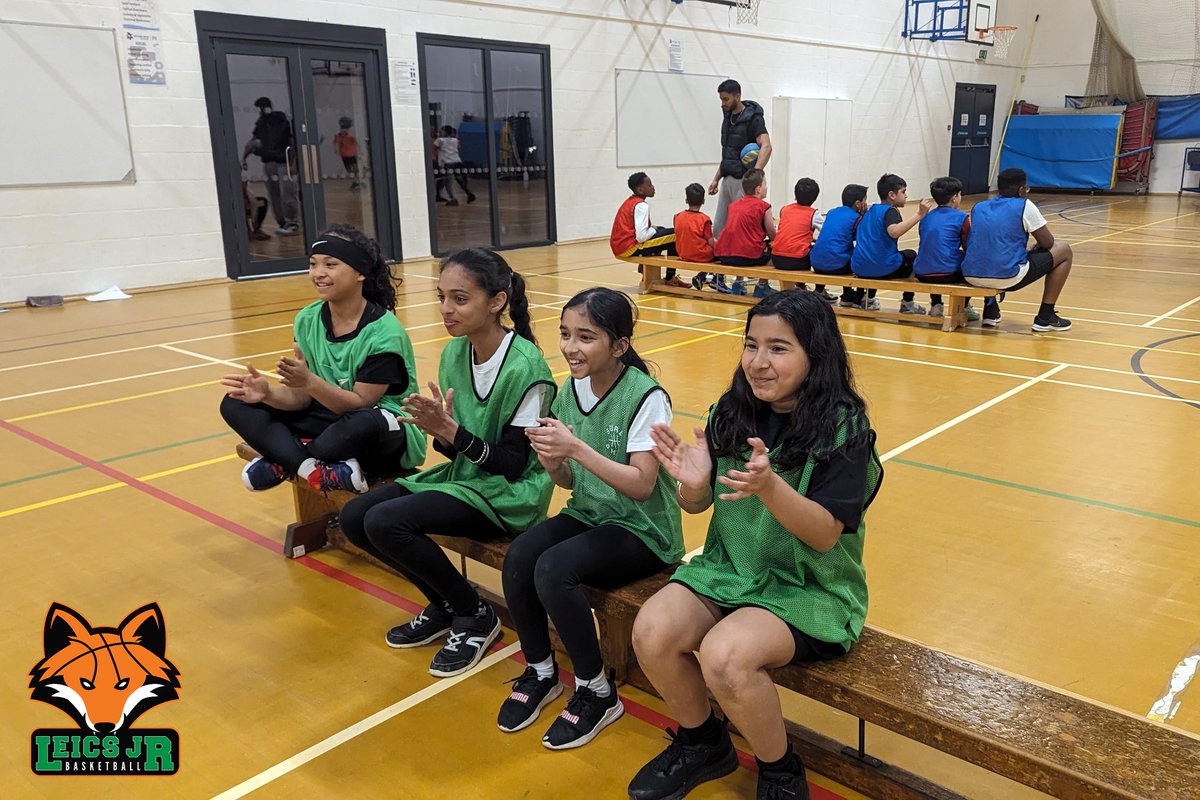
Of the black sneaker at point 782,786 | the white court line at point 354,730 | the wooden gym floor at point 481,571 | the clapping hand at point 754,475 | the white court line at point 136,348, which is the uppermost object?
the clapping hand at point 754,475

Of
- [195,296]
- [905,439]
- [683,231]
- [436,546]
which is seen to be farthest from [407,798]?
[195,296]

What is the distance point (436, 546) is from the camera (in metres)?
2.55

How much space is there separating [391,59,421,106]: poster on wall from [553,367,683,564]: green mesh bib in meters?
9.26

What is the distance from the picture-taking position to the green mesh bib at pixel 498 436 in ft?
8.43

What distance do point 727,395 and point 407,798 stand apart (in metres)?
1.10

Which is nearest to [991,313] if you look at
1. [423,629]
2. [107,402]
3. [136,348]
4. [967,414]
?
[967,414]

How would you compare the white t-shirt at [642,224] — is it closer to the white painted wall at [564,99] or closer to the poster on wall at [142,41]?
the white painted wall at [564,99]

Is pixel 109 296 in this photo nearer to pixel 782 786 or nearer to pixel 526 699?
pixel 526 699

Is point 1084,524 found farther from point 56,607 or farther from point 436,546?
point 56,607

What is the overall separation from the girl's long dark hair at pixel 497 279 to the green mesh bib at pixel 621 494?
436 mm

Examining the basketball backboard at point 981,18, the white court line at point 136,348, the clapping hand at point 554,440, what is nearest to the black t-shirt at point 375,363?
the clapping hand at point 554,440

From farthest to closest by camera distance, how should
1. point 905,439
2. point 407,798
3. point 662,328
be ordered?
point 662,328, point 905,439, point 407,798

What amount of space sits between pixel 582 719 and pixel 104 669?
137 cm

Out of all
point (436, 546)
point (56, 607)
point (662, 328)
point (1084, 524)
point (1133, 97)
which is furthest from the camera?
point (1133, 97)
